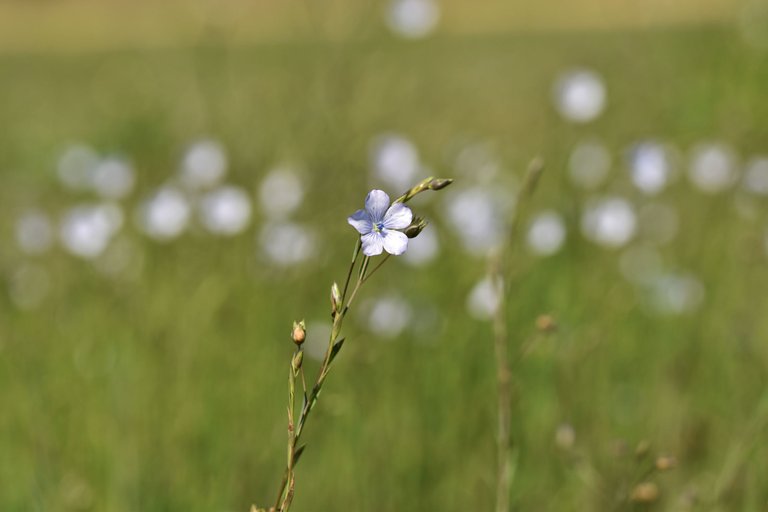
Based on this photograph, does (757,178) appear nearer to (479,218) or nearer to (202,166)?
(479,218)

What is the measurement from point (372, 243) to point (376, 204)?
0.05m

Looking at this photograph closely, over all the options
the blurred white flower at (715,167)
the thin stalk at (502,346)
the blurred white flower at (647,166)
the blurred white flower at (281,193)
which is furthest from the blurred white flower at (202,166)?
the thin stalk at (502,346)

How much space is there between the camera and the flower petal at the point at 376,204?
0.99 meters

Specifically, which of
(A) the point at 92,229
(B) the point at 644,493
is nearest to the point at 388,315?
(A) the point at 92,229

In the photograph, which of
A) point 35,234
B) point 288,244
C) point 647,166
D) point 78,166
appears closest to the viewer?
point 647,166

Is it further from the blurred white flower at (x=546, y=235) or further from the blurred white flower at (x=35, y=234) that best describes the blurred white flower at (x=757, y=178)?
the blurred white flower at (x=35, y=234)

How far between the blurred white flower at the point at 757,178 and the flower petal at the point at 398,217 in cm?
189

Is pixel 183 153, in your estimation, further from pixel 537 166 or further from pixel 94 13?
pixel 94 13

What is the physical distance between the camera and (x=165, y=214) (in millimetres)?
2664

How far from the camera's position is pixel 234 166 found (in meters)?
2.99

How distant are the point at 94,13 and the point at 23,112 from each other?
6.73m

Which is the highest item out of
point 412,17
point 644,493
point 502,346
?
point 412,17

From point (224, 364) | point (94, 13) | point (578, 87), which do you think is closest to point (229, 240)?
point (224, 364)

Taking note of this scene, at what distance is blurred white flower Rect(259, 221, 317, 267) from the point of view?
94.5 inches
